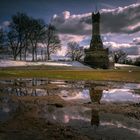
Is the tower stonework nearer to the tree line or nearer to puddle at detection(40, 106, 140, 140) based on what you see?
the tree line

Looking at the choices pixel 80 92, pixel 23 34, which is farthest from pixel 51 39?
pixel 80 92

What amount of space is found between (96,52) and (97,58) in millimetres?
2831

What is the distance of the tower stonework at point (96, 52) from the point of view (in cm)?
9062

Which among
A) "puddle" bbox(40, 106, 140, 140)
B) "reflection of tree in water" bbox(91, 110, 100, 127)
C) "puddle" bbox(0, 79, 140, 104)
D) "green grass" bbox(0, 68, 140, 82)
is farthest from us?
"green grass" bbox(0, 68, 140, 82)

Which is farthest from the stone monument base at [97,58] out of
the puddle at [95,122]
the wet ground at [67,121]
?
the puddle at [95,122]

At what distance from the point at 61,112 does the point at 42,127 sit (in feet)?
13.8

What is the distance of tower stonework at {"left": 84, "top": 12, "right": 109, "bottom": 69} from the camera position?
297 feet

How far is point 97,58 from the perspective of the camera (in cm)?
9069

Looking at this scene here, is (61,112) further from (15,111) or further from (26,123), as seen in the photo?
(26,123)

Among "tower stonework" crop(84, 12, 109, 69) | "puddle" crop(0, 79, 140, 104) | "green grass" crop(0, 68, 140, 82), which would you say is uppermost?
"tower stonework" crop(84, 12, 109, 69)

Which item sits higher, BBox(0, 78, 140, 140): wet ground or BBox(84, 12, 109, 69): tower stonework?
BBox(84, 12, 109, 69): tower stonework

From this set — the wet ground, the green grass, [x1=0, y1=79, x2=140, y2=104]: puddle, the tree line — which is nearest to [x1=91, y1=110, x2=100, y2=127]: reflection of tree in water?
the wet ground

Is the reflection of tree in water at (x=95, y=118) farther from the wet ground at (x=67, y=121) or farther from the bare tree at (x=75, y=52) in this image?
the bare tree at (x=75, y=52)

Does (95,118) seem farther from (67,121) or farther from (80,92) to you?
(80,92)
